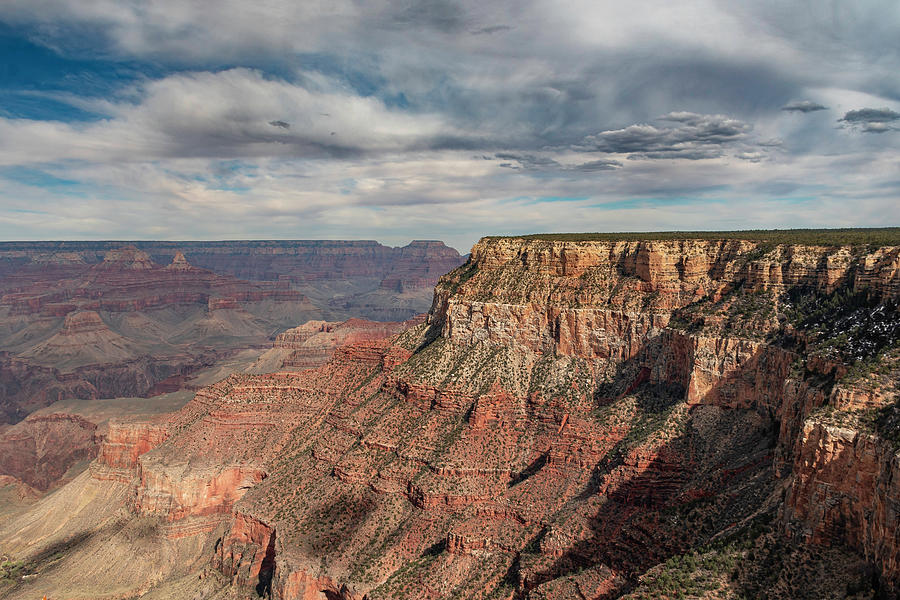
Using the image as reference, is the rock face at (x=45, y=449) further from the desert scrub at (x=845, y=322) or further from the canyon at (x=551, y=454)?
the desert scrub at (x=845, y=322)

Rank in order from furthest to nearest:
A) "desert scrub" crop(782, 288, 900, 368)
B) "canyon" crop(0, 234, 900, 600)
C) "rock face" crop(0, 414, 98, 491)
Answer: "rock face" crop(0, 414, 98, 491) < "desert scrub" crop(782, 288, 900, 368) < "canyon" crop(0, 234, 900, 600)

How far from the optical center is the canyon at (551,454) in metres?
45.7

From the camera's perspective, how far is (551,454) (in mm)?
75562

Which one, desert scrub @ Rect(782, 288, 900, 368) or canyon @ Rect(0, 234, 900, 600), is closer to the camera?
canyon @ Rect(0, 234, 900, 600)

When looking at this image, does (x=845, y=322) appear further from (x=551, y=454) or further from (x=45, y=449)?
(x=45, y=449)

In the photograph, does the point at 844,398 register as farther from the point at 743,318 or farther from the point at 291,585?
the point at 291,585

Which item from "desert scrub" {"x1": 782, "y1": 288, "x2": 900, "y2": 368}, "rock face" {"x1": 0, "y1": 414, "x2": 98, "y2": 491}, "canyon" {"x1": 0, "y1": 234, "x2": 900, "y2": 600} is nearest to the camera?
"canyon" {"x1": 0, "y1": 234, "x2": 900, "y2": 600}

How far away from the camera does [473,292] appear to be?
4011 inches

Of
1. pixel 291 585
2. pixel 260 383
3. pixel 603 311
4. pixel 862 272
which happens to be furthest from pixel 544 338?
pixel 260 383

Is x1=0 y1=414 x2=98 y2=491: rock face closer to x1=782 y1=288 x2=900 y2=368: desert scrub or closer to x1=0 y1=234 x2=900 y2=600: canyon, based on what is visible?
x1=0 y1=234 x2=900 y2=600: canyon

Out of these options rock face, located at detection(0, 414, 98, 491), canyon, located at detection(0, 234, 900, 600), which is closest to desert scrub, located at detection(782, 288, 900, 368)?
canyon, located at detection(0, 234, 900, 600)

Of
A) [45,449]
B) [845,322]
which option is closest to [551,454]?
[845,322]

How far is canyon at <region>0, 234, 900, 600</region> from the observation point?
1800 inches

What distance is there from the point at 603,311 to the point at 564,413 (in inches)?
670
